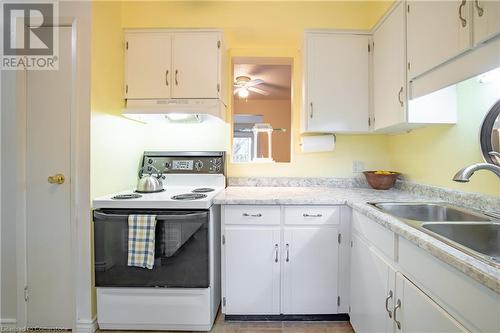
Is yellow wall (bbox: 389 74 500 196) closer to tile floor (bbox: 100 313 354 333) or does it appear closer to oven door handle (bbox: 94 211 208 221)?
tile floor (bbox: 100 313 354 333)

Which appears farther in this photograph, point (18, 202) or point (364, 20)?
point (364, 20)

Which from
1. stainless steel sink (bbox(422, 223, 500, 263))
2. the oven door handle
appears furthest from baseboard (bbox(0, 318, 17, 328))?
stainless steel sink (bbox(422, 223, 500, 263))

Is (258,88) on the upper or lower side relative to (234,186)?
upper

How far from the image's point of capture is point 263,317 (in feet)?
5.91

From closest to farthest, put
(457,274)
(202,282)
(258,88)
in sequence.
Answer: (457,274) → (202,282) → (258,88)

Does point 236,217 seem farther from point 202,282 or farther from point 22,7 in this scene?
point 22,7

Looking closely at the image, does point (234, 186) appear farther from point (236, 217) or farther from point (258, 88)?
point (258, 88)

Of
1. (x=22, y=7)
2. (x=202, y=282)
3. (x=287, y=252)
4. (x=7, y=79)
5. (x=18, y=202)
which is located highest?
(x=22, y=7)

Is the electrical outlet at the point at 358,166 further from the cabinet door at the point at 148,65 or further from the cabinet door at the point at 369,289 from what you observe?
the cabinet door at the point at 148,65

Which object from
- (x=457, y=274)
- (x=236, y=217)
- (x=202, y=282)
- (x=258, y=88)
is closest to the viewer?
(x=457, y=274)

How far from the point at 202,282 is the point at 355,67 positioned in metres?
1.97

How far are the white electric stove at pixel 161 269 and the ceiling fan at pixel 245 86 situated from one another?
1.28 m

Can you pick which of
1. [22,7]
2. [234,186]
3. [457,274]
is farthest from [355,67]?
[22,7]

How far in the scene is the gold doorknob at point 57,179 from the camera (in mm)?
1655
